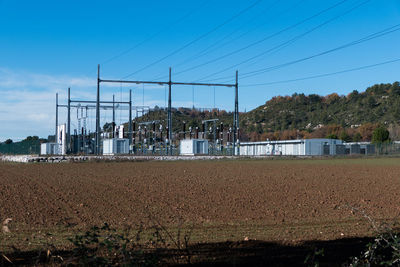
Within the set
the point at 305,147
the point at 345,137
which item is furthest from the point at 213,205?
the point at 345,137

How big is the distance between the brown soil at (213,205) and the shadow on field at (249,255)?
0.53 metres

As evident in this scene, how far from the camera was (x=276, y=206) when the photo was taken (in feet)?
45.2

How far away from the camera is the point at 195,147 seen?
52.7 meters

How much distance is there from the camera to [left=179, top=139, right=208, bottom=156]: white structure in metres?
52.6

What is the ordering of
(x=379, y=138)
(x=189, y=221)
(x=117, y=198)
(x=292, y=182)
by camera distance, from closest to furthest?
(x=189, y=221) → (x=117, y=198) → (x=292, y=182) → (x=379, y=138)

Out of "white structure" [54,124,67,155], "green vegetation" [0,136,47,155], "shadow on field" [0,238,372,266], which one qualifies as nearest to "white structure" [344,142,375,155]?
"white structure" [54,124,67,155]

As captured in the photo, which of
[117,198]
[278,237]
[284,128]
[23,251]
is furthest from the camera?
[284,128]

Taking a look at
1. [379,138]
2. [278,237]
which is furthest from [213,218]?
[379,138]

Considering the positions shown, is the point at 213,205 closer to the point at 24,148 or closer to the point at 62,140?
the point at 62,140

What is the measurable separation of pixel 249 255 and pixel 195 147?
45.0 m

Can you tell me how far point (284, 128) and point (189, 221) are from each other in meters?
110

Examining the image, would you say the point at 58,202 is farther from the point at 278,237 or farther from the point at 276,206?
the point at 278,237

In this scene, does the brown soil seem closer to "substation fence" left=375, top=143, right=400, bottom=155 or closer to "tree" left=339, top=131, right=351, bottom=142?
"substation fence" left=375, top=143, right=400, bottom=155

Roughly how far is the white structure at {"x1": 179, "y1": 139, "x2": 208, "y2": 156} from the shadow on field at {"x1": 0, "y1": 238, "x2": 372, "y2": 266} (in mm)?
43632
